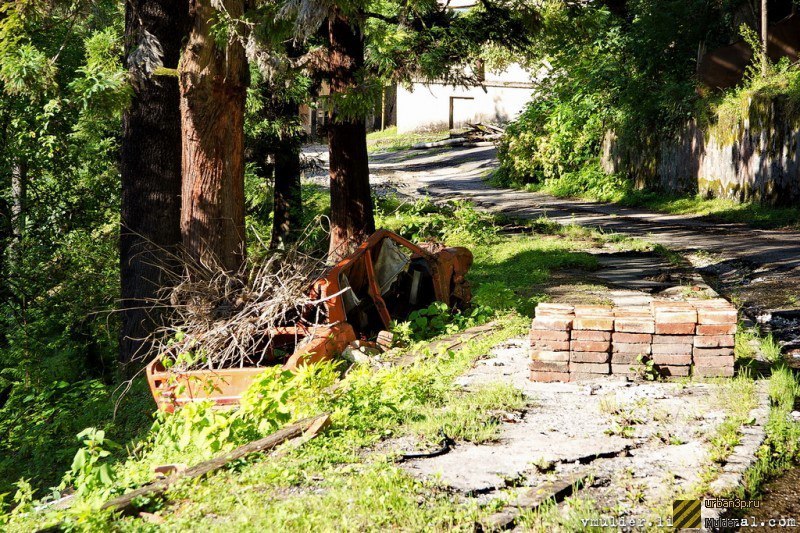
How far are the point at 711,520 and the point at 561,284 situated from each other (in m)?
7.21

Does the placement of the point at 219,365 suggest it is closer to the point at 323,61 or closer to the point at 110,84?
the point at 110,84

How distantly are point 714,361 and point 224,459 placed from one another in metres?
3.88

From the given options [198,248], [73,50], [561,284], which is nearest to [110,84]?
[198,248]

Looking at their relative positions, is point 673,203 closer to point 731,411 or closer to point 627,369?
point 627,369

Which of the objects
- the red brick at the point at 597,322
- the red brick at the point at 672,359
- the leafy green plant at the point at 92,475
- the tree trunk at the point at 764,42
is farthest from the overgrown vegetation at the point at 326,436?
the tree trunk at the point at 764,42

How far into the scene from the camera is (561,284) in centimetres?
1132

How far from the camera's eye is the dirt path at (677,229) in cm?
1051

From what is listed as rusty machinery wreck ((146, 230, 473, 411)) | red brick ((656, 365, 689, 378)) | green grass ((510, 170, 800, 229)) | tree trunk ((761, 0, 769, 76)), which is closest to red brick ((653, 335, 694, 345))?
red brick ((656, 365, 689, 378))

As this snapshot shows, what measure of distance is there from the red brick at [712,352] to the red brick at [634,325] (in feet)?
1.27

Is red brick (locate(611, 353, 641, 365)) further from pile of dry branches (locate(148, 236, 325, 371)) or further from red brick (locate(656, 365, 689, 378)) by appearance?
pile of dry branches (locate(148, 236, 325, 371))

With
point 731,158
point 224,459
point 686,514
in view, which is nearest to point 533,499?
point 686,514

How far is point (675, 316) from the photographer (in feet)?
22.0

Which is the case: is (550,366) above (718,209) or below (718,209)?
below

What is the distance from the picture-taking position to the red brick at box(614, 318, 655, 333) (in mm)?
6793
